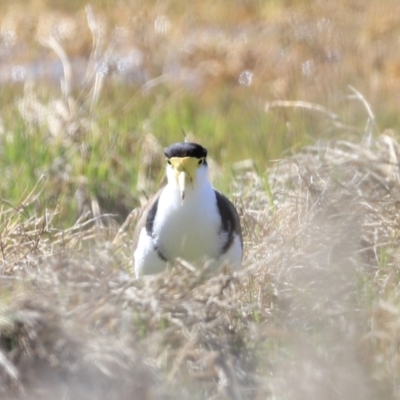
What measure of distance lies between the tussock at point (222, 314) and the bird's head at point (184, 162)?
1.06ft

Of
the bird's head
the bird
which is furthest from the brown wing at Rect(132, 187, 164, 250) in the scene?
the bird's head

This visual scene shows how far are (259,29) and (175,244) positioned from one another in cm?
505

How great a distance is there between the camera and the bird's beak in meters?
3.68

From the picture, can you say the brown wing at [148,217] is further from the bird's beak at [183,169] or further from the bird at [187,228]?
the bird's beak at [183,169]

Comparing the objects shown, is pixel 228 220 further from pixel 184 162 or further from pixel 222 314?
pixel 222 314

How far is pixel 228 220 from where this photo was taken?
12.7 feet

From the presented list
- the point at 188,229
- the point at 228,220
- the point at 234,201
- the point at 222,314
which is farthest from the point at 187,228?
the point at 234,201

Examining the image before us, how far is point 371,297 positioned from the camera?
143 inches

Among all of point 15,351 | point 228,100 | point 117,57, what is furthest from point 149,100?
point 15,351

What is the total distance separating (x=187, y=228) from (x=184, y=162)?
0.24 m

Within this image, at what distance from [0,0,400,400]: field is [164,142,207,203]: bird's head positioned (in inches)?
12.0

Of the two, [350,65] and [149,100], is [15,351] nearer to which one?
[149,100]

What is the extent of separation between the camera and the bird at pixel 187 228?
12.3ft

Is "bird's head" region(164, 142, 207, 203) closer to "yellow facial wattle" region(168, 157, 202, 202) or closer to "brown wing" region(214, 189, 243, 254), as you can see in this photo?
"yellow facial wattle" region(168, 157, 202, 202)
